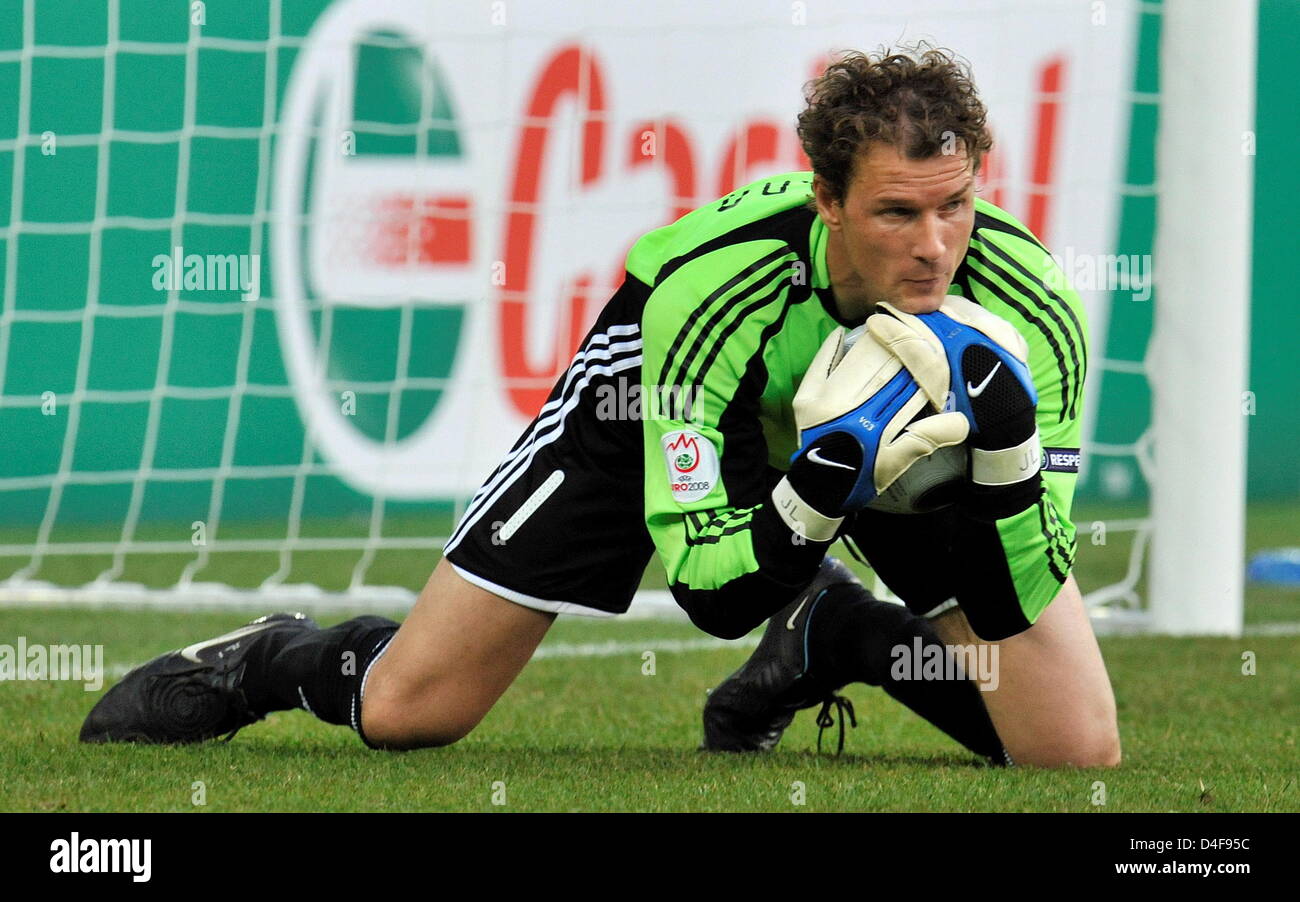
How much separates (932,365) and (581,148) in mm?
6193

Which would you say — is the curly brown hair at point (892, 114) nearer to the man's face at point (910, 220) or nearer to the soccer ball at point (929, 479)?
the man's face at point (910, 220)

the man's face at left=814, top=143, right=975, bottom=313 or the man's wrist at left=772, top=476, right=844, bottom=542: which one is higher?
the man's face at left=814, top=143, right=975, bottom=313

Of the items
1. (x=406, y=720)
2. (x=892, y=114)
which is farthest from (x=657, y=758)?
(x=892, y=114)

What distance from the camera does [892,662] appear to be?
12.5 ft

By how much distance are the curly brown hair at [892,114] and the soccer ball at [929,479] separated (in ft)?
1.11

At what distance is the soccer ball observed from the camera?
3199mm

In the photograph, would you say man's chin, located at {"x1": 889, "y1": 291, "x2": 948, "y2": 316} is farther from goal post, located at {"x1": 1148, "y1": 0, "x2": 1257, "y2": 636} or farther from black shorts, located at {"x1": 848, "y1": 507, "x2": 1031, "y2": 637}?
goal post, located at {"x1": 1148, "y1": 0, "x2": 1257, "y2": 636}

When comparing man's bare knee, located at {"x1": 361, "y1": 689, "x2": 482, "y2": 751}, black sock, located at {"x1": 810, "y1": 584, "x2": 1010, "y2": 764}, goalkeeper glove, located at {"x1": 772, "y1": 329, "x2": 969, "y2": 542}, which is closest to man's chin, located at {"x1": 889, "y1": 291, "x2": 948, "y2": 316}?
goalkeeper glove, located at {"x1": 772, "y1": 329, "x2": 969, "y2": 542}

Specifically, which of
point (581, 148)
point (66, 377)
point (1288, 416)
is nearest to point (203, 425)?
point (66, 377)

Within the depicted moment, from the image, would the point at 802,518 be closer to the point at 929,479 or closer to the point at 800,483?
the point at 800,483

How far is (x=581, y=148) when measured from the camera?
29.6ft

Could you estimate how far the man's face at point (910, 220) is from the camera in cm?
318
